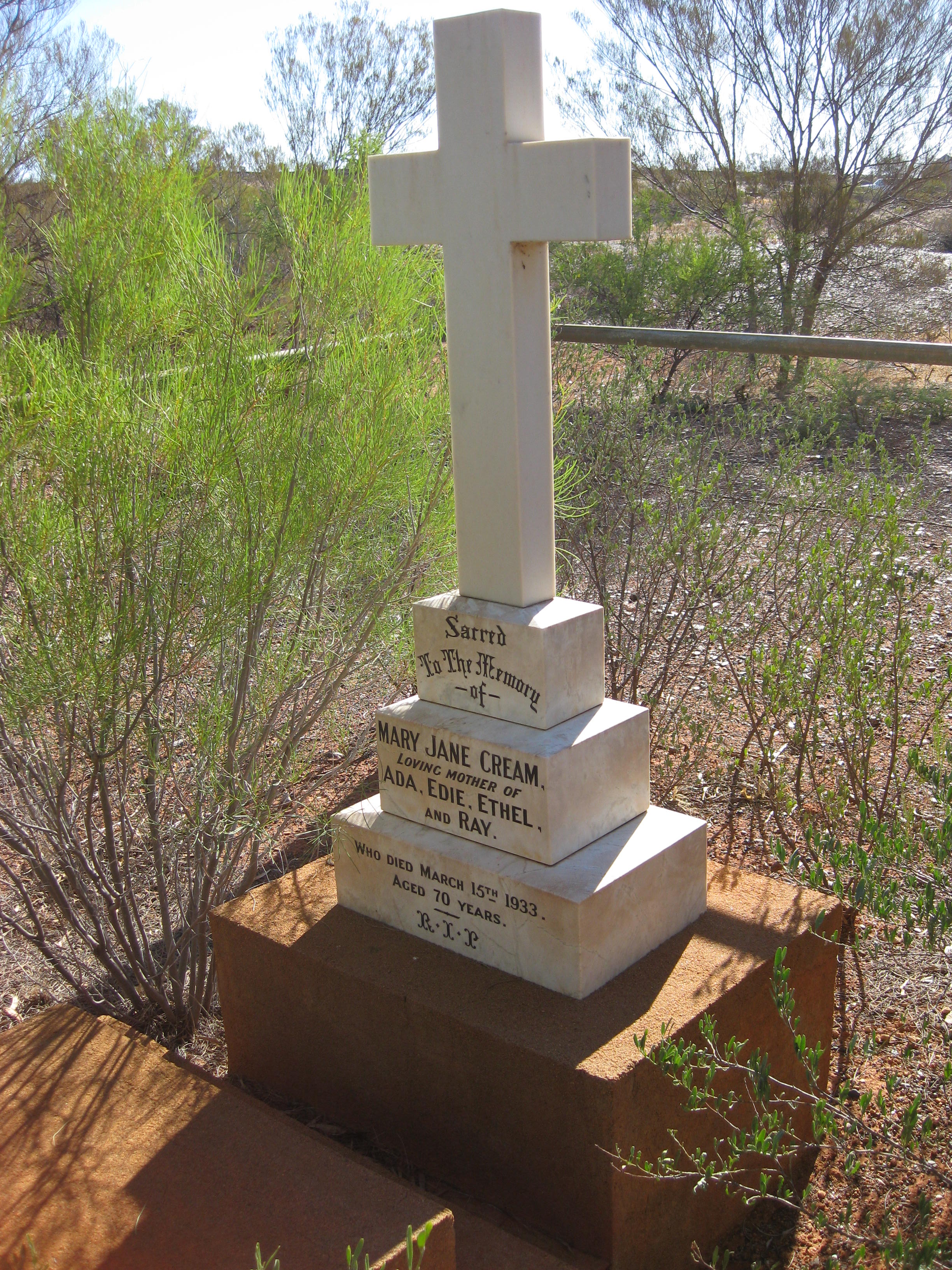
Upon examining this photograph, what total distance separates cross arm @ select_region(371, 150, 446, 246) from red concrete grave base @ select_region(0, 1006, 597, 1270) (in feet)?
5.28

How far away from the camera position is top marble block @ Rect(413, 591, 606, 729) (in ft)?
6.86

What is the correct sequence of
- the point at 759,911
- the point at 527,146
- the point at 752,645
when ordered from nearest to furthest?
the point at 527,146 → the point at 759,911 → the point at 752,645

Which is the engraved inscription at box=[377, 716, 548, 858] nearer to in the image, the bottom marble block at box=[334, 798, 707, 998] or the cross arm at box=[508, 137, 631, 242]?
the bottom marble block at box=[334, 798, 707, 998]

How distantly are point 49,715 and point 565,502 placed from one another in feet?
6.64

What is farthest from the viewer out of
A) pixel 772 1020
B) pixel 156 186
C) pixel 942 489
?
pixel 942 489

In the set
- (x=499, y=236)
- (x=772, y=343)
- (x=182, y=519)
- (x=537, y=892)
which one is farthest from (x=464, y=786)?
(x=772, y=343)

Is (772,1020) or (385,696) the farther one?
(385,696)

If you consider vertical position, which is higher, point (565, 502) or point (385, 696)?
point (565, 502)

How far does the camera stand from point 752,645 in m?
3.35

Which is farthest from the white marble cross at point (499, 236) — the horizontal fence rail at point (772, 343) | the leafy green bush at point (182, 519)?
the horizontal fence rail at point (772, 343)

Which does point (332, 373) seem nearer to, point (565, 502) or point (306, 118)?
point (565, 502)

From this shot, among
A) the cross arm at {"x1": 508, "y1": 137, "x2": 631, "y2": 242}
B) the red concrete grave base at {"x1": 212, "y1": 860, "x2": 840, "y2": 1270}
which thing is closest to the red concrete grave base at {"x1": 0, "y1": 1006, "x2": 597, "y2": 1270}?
the red concrete grave base at {"x1": 212, "y1": 860, "x2": 840, "y2": 1270}

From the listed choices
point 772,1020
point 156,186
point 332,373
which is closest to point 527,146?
point 332,373

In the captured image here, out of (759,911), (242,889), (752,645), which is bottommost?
(242,889)
